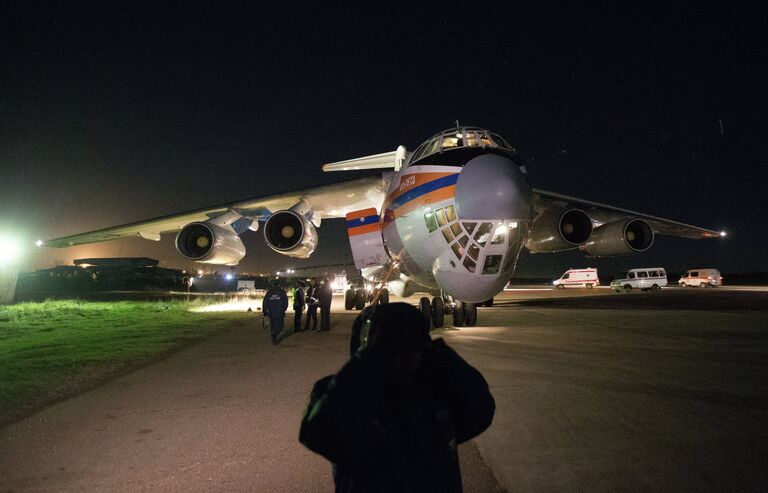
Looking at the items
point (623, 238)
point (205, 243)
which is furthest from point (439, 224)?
point (205, 243)

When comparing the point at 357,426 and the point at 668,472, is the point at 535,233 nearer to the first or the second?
the point at 668,472

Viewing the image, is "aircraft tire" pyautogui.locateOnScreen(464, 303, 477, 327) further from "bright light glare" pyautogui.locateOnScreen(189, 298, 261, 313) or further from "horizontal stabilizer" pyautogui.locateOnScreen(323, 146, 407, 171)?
"bright light glare" pyautogui.locateOnScreen(189, 298, 261, 313)

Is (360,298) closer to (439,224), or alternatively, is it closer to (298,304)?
(298,304)

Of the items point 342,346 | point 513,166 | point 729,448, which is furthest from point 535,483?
point 342,346

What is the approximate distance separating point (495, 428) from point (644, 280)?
1337 inches

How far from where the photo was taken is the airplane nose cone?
5758mm

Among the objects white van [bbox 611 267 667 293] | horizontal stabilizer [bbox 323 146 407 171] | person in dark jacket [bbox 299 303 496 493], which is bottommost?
person in dark jacket [bbox 299 303 496 493]

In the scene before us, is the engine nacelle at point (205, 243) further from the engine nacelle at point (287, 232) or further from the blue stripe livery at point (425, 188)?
the blue stripe livery at point (425, 188)

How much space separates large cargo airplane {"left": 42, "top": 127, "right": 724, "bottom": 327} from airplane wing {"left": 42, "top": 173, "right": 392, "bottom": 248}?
3cm

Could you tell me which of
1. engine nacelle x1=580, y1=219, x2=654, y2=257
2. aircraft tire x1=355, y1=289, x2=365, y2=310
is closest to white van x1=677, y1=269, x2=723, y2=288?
engine nacelle x1=580, y1=219, x2=654, y2=257

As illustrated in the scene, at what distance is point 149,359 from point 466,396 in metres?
7.44

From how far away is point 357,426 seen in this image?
1164 mm

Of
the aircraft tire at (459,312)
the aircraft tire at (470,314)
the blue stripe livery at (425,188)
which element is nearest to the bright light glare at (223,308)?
the aircraft tire at (459,312)

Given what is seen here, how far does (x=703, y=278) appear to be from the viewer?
121ft
